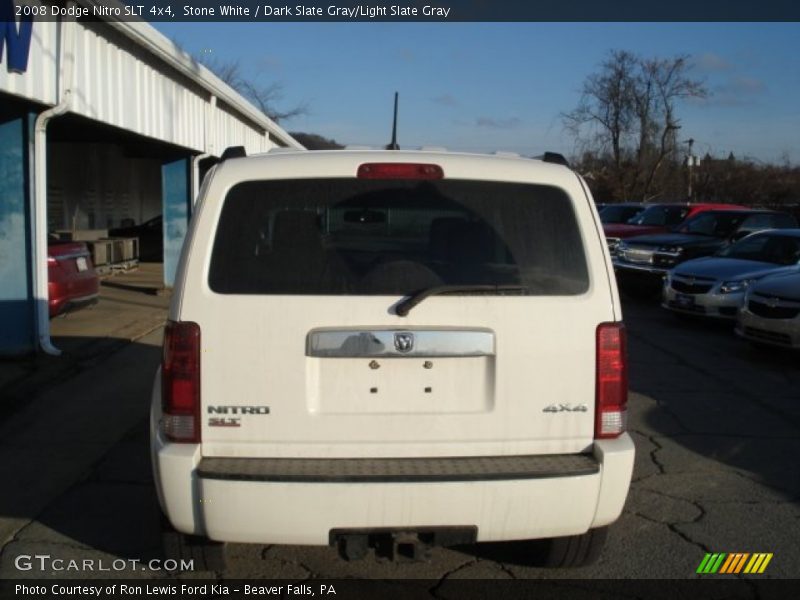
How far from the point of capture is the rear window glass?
3436 mm

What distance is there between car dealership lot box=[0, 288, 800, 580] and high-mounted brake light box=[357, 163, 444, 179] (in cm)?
192

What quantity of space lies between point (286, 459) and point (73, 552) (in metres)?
1.65

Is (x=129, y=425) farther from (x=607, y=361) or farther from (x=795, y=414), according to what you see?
(x=795, y=414)

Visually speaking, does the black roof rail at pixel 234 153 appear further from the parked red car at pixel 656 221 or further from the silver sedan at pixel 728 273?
the parked red car at pixel 656 221

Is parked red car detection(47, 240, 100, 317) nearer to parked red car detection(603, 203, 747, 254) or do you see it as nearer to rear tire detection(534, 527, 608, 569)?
rear tire detection(534, 527, 608, 569)

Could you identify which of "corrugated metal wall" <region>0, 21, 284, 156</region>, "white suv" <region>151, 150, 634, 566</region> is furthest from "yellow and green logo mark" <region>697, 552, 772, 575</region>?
"corrugated metal wall" <region>0, 21, 284, 156</region>

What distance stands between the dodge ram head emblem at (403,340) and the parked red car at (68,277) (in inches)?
305

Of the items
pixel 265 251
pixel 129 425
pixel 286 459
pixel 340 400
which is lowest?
pixel 129 425

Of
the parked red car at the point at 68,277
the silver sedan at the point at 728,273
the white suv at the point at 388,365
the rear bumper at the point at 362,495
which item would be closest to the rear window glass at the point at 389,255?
the white suv at the point at 388,365

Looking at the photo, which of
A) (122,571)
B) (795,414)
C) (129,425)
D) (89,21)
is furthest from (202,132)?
(122,571)

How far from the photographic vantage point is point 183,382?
3.37 m

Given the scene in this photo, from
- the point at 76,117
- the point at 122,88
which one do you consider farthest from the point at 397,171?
the point at 122,88

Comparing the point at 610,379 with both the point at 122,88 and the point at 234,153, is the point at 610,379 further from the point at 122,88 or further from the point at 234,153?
the point at 122,88
